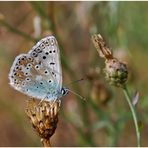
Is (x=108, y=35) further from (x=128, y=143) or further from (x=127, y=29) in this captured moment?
(x=128, y=143)

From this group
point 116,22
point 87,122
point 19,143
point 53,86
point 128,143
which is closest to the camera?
point 53,86

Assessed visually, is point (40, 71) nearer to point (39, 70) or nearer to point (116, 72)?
point (39, 70)

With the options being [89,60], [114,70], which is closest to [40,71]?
[114,70]

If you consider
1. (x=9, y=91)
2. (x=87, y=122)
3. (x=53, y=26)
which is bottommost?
(x=87, y=122)

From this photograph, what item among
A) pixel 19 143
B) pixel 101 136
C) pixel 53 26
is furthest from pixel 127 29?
pixel 19 143

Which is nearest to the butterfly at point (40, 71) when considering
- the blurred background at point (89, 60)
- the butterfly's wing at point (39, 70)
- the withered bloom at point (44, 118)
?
the butterfly's wing at point (39, 70)

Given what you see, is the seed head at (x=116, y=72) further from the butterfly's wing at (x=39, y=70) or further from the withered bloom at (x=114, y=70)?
the butterfly's wing at (x=39, y=70)

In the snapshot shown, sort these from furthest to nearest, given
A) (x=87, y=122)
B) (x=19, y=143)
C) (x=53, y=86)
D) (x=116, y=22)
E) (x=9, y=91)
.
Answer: (x=9, y=91), (x=19, y=143), (x=87, y=122), (x=116, y=22), (x=53, y=86)
